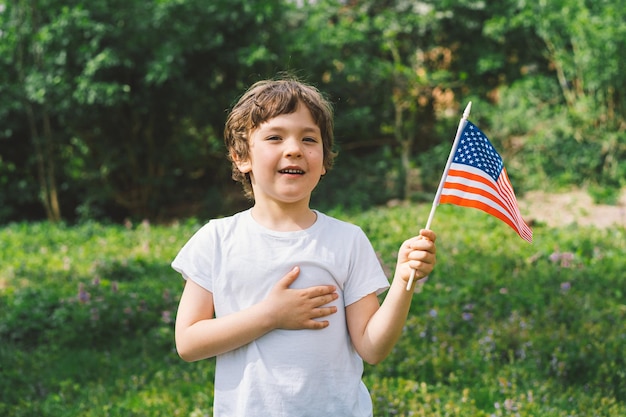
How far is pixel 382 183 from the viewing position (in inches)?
412

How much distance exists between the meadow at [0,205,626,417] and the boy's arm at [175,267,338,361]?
1510 mm

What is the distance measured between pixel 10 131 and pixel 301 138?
9028 millimetres

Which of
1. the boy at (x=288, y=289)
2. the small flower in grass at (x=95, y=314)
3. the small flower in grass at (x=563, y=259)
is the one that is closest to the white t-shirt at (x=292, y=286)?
the boy at (x=288, y=289)

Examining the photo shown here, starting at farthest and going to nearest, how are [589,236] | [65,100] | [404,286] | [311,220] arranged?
[65,100] < [589,236] < [311,220] < [404,286]

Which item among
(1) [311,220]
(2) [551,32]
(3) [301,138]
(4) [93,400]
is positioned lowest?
(4) [93,400]

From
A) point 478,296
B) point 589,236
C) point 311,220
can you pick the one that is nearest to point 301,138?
point 311,220

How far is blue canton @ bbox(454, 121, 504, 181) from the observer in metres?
1.87

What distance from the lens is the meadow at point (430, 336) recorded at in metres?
3.26

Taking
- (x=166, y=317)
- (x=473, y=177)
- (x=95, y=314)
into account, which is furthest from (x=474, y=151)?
(x=95, y=314)

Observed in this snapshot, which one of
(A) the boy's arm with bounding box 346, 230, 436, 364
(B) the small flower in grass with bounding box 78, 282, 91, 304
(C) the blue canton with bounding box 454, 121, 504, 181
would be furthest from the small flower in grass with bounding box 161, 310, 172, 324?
(C) the blue canton with bounding box 454, 121, 504, 181

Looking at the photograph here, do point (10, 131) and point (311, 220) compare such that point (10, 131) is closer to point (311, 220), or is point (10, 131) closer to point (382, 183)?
point (382, 183)

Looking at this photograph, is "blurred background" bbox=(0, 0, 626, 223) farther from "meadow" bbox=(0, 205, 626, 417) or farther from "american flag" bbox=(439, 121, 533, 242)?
"american flag" bbox=(439, 121, 533, 242)

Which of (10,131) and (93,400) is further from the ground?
(10,131)

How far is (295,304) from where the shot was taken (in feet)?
5.41
